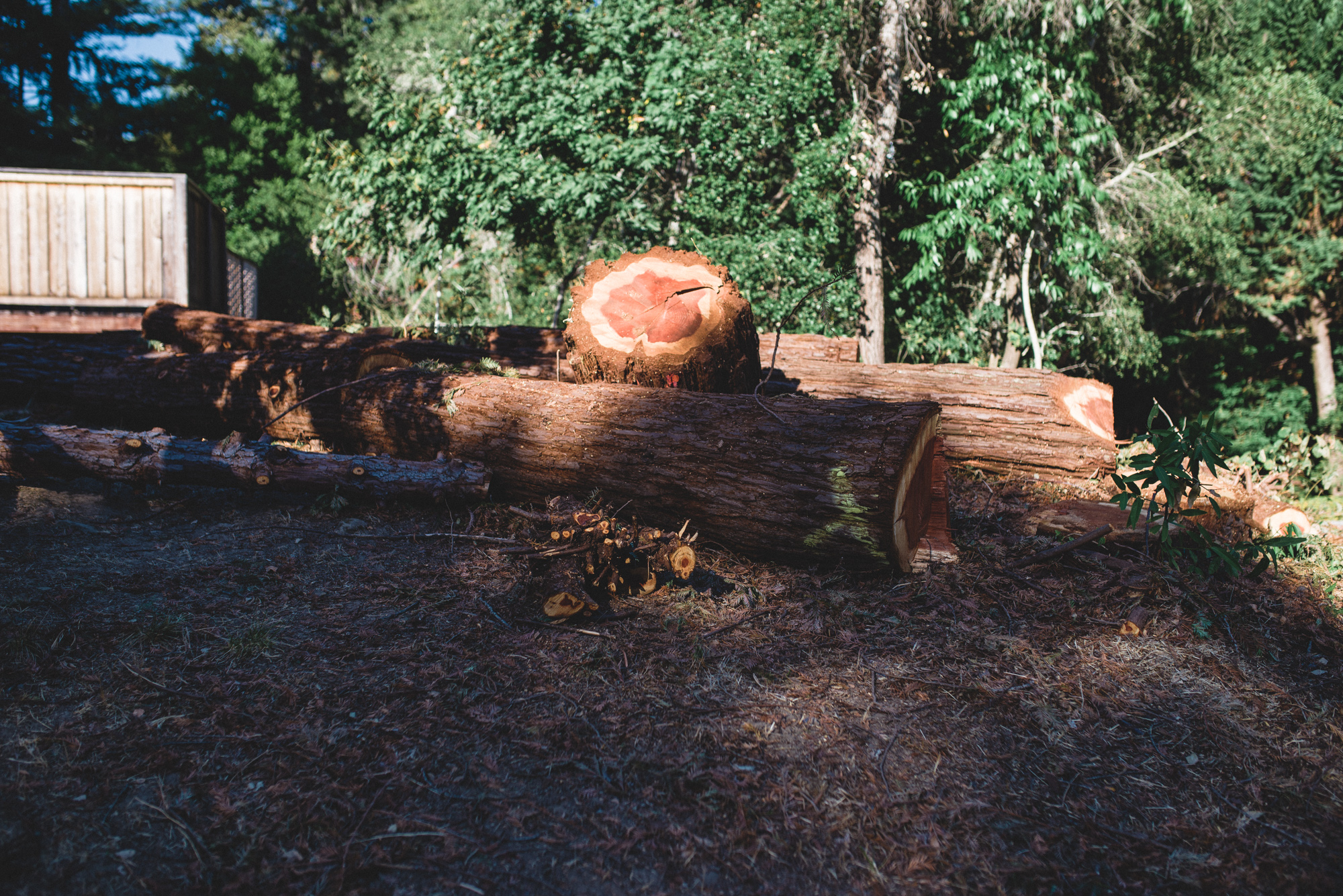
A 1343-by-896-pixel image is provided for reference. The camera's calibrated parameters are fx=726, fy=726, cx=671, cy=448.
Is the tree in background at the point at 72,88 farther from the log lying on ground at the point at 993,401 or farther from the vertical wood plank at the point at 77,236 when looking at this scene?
the log lying on ground at the point at 993,401

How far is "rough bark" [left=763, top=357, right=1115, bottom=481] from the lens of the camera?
5.28m

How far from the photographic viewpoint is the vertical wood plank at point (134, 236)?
8836 millimetres

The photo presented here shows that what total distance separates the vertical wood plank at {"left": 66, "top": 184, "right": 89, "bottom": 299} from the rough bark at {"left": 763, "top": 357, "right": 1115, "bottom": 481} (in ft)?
28.1

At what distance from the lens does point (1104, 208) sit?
10.2m

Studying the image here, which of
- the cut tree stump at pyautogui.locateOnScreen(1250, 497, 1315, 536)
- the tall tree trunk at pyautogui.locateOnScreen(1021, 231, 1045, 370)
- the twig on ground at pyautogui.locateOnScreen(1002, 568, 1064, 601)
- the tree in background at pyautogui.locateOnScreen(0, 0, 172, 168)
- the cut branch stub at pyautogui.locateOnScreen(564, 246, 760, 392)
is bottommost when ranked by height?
the twig on ground at pyautogui.locateOnScreen(1002, 568, 1064, 601)

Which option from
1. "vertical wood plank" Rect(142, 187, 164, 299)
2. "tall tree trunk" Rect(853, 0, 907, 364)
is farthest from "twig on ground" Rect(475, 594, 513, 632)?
"vertical wood plank" Rect(142, 187, 164, 299)

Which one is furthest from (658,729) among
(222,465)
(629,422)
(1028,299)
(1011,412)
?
(1028,299)

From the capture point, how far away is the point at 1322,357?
1064 cm

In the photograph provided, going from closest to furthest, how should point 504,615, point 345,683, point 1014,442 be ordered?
point 345,683 < point 504,615 < point 1014,442

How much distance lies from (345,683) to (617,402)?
6.76ft

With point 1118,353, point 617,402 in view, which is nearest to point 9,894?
point 617,402

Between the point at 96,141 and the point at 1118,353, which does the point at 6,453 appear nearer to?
the point at 1118,353

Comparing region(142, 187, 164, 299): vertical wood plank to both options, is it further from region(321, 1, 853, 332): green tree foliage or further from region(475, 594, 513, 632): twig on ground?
region(475, 594, 513, 632): twig on ground

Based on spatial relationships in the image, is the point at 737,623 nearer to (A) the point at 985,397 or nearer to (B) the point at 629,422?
(B) the point at 629,422
